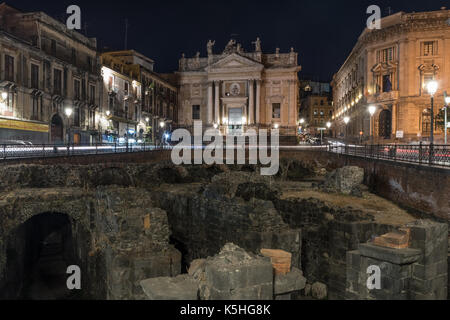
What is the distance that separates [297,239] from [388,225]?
2.96 metres

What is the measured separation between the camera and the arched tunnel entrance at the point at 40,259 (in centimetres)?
1365

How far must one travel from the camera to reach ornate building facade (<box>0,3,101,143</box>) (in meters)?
29.2

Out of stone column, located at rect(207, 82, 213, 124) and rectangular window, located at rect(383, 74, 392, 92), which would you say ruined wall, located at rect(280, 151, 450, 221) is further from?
stone column, located at rect(207, 82, 213, 124)

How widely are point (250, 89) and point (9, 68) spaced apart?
1592 inches

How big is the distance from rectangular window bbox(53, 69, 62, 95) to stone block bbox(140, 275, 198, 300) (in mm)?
34655

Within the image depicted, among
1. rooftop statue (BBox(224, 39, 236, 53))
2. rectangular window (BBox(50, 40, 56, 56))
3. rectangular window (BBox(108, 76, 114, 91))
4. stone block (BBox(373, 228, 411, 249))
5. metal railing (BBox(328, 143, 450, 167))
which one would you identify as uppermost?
rooftop statue (BBox(224, 39, 236, 53))

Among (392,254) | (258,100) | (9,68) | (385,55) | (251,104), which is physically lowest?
(392,254)

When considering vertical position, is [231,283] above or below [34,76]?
below

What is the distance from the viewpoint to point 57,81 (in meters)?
36.4

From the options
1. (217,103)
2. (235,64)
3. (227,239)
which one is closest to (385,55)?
(235,64)

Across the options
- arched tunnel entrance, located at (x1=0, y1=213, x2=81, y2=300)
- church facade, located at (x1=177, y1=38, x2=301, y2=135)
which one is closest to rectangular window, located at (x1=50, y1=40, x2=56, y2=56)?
Result: arched tunnel entrance, located at (x1=0, y1=213, x2=81, y2=300)

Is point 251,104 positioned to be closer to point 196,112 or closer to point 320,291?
point 196,112

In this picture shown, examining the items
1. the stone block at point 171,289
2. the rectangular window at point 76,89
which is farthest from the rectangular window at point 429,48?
the stone block at point 171,289
